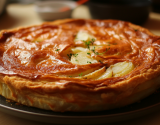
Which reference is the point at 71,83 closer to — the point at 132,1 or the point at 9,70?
the point at 9,70

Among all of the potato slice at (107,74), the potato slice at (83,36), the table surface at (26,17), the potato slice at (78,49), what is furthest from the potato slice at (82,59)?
the table surface at (26,17)

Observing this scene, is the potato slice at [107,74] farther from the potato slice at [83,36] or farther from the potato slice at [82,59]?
the potato slice at [83,36]

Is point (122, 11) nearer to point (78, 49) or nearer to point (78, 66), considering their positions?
point (78, 49)

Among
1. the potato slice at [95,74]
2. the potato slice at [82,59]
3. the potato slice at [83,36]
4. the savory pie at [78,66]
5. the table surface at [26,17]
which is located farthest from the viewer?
the table surface at [26,17]

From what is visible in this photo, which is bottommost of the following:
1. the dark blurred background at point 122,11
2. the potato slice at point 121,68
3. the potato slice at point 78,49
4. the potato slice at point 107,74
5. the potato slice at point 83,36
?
the potato slice at point 107,74

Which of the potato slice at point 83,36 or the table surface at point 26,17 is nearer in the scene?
the potato slice at point 83,36

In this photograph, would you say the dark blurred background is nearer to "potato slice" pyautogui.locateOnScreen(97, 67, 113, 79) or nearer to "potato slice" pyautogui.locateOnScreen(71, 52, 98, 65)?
"potato slice" pyautogui.locateOnScreen(71, 52, 98, 65)

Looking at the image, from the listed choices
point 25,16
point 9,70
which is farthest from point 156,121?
point 25,16

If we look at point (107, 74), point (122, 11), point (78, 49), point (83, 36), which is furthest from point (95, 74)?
point (122, 11)
